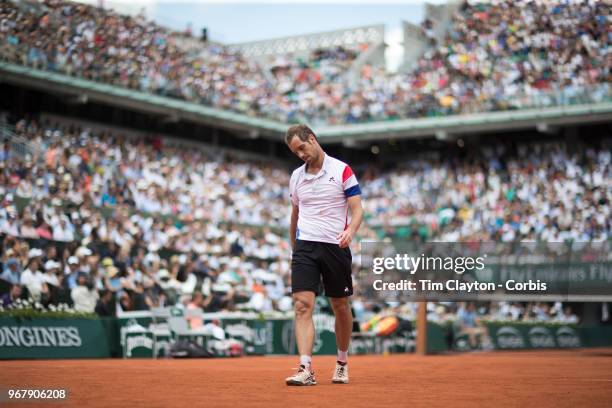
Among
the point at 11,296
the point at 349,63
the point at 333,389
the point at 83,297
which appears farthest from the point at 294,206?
the point at 349,63

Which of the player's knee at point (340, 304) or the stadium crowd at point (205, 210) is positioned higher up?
the stadium crowd at point (205, 210)

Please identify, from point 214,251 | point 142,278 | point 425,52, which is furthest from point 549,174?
point 142,278

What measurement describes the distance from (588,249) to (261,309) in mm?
8127

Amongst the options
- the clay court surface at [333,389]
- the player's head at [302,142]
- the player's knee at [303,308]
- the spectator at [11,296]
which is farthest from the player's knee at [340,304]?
the spectator at [11,296]

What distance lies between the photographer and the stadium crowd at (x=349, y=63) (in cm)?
2862

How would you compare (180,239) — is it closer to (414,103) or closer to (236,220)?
(236,220)

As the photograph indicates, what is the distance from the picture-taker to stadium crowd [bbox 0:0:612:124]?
2862 cm

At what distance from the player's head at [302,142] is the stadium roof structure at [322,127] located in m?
20.5

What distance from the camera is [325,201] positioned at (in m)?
8.34

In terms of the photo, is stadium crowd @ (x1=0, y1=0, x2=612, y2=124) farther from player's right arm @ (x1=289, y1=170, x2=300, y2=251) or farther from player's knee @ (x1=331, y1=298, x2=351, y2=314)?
player's knee @ (x1=331, y1=298, x2=351, y2=314)
